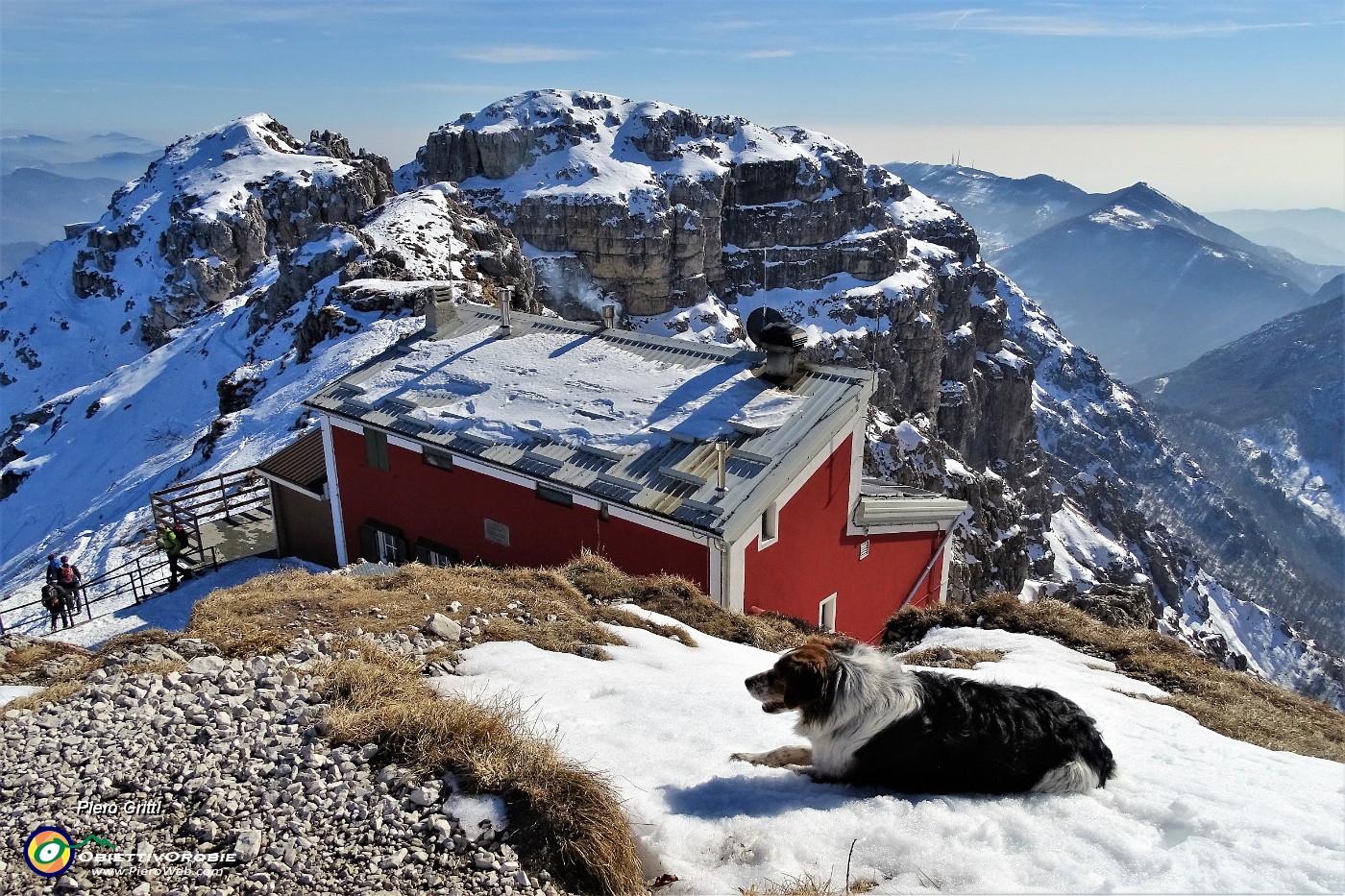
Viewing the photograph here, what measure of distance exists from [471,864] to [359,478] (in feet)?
57.5

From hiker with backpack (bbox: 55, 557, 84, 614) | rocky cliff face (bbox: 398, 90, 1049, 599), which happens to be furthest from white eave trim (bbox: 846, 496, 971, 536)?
rocky cliff face (bbox: 398, 90, 1049, 599)

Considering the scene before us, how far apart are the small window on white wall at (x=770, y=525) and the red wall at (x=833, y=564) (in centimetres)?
17

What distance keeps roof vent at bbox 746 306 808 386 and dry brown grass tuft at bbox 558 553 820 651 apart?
19.3ft

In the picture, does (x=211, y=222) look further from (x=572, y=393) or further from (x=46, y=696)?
(x=46, y=696)

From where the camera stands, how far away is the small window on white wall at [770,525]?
48.6 ft

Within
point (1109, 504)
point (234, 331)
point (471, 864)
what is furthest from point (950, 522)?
point (1109, 504)

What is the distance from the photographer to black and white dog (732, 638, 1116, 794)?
5688mm

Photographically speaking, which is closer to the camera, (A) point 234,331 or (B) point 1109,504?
(A) point 234,331

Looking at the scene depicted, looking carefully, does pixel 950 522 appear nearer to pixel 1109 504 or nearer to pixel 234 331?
pixel 234 331

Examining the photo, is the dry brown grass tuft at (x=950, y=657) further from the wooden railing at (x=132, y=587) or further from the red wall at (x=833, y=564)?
the wooden railing at (x=132, y=587)

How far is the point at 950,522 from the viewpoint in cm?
2053

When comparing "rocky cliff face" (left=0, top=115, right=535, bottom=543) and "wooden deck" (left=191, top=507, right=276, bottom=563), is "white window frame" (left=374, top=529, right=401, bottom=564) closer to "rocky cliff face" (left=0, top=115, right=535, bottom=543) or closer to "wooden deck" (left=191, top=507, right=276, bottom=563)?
"wooden deck" (left=191, top=507, right=276, bottom=563)

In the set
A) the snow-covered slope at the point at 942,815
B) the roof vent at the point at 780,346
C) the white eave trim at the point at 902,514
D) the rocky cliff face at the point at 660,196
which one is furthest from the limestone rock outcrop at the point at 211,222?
the snow-covered slope at the point at 942,815

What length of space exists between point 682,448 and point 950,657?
23.1ft
